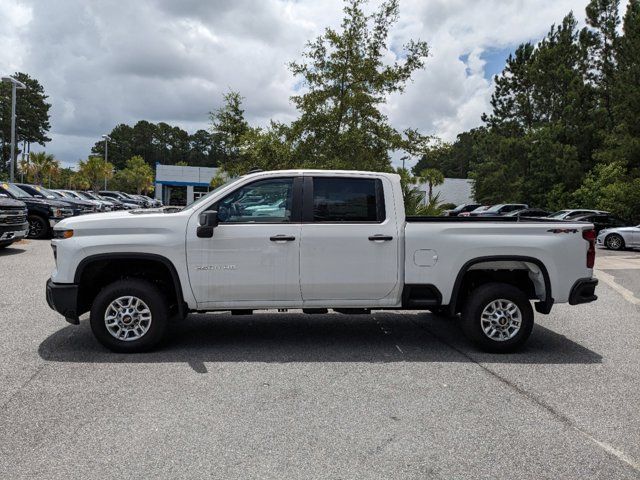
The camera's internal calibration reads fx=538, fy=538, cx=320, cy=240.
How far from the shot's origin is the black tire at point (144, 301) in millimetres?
5359

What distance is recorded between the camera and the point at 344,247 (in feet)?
18.0

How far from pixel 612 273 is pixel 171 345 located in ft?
36.8

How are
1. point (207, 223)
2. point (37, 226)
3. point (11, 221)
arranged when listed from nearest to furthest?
point (207, 223), point (11, 221), point (37, 226)

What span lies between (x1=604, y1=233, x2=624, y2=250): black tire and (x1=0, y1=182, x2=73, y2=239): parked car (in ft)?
63.2

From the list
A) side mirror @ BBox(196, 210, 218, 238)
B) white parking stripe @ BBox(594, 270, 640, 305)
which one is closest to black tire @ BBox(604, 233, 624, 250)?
white parking stripe @ BBox(594, 270, 640, 305)

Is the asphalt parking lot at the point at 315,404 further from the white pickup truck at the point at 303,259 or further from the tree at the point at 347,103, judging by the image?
the tree at the point at 347,103

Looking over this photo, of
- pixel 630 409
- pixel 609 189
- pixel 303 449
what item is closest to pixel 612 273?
pixel 630 409

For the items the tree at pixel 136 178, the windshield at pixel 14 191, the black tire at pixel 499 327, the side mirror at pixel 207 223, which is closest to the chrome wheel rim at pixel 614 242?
the black tire at pixel 499 327

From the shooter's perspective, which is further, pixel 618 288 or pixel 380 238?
pixel 618 288

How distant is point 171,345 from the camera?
228 inches

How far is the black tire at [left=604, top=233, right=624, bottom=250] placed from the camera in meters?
19.9

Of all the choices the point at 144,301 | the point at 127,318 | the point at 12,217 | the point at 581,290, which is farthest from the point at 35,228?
the point at 581,290

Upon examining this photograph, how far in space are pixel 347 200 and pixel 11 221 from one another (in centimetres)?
1058

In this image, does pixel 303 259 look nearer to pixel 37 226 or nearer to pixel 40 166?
pixel 37 226
